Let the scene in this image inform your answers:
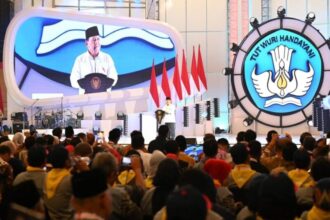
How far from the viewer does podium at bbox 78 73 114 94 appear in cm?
2414

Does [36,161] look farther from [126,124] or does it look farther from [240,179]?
[126,124]

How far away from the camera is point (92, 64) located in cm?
2411

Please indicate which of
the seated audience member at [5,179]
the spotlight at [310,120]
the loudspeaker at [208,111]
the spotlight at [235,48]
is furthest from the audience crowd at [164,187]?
the loudspeaker at [208,111]

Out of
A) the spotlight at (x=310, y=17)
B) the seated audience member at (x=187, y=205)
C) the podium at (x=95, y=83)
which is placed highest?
the spotlight at (x=310, y=17)

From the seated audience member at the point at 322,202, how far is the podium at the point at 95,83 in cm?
2111

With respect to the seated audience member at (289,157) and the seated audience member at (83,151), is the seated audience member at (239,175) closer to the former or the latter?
the seated audience member at (289,157)

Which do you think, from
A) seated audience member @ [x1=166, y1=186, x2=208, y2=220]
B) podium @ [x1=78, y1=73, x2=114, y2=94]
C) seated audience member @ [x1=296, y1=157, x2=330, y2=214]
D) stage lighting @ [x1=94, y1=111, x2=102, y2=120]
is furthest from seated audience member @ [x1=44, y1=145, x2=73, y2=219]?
podium @ [x1=78, y1=73, x2=114, y2=94]

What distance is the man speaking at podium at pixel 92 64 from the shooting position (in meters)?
24.1

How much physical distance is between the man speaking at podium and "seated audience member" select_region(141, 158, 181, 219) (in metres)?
20.3

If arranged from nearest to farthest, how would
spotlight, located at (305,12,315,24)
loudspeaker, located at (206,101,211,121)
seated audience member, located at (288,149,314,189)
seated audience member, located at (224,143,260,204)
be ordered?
seated audience member, located at (288,149,314,189), seated audience member, located at (224,143,260,204), spotlight, located at (305,12,315,24), loudspeaker, located at (206,101,211,121)

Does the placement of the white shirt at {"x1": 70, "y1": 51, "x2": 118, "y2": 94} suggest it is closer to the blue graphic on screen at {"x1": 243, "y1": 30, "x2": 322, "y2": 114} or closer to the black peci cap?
the black peci cap

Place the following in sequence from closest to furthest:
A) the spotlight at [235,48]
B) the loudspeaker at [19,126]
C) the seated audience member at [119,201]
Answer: the seated audience member at [119,201]
the spotlight at [235,48]
the loudspeaker at [19,126]

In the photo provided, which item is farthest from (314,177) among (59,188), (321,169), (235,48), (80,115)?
(80,115)

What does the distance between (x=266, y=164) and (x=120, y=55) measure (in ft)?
61.5
